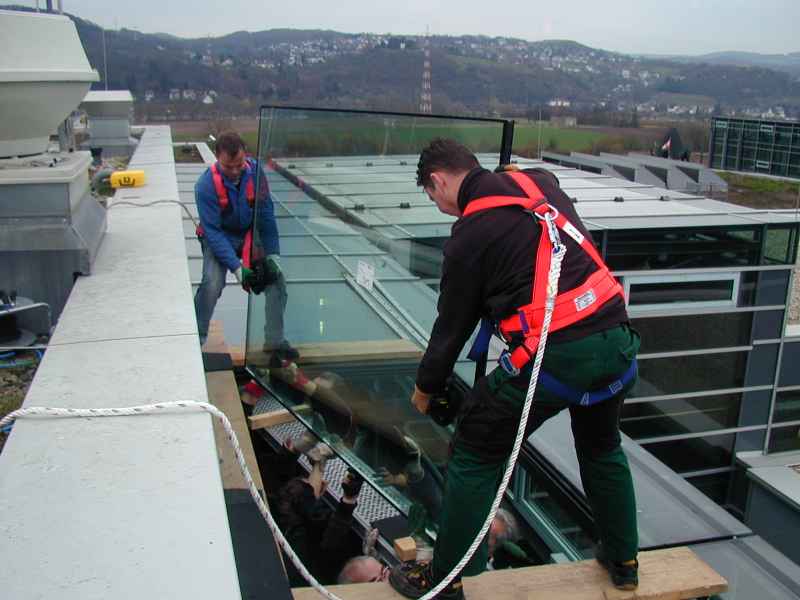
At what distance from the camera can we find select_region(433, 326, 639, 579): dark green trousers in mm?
2541

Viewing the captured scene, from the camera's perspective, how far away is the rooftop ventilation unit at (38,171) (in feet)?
12.0

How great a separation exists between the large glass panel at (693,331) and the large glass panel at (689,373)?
0.23 metres

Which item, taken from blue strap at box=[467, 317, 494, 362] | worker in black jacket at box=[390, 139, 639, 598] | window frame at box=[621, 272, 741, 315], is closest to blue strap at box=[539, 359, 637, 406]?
worker in black jacket at box=[390, 139, 639, 598]

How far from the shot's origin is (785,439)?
17.5 metres

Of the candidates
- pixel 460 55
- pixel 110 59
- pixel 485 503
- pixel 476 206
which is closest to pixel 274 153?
pixel 476 206

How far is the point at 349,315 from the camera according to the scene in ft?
14.0

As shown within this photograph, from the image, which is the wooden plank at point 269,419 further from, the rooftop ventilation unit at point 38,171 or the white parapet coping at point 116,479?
the white parapet coping at point 116,479

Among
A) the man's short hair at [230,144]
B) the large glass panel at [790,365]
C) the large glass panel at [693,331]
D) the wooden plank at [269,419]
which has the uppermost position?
the man's short hair at [230,144]

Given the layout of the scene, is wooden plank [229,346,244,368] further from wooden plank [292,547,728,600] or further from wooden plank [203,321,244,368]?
wooden plank [292,547,728,600]

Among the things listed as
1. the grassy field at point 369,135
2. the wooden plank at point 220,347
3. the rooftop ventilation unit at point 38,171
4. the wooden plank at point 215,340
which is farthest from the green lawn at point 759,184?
the rooftop ventilation unit at point 38,171

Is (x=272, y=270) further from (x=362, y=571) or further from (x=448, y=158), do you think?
(x=448, y=158)

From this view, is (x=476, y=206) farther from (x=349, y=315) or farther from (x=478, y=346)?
(x=349, y=315)

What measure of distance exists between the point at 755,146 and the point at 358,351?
→ 1446 inches

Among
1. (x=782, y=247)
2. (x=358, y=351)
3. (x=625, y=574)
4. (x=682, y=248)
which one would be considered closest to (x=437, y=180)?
(x=625, y=574)
